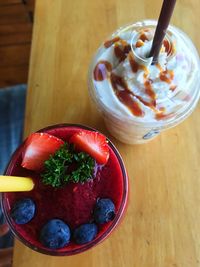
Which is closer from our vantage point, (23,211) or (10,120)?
(23,211)

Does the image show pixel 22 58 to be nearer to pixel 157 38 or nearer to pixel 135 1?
pixel 135 1

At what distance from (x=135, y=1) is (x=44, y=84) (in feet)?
1.06

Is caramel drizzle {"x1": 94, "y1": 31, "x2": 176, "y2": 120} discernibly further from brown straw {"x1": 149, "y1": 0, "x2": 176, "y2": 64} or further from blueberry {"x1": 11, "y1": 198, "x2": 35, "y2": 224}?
blueberry {"x1": 11, "y1": 198, "x2": 35, "y2": 224}

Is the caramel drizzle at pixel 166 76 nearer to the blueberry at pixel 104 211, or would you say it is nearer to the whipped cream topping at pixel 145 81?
the whipped cream topping at pixel 145 81

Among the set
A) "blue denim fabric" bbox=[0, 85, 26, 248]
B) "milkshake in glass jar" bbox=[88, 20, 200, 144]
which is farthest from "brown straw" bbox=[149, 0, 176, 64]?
"blue denim fabric" bbox=[0, 85, 26, 248]

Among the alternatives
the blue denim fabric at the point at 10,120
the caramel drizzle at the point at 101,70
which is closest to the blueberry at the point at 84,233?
the caramel drizzle at the point at 101,70

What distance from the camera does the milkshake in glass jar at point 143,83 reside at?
2.10 feet

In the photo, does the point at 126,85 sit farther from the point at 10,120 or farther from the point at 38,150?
the point at 10,120

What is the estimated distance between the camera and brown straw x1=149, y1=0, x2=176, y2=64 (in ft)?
1.70

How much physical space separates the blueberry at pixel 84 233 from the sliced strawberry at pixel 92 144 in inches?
4.3

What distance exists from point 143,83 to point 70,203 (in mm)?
254

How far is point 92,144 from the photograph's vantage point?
1.91 feet

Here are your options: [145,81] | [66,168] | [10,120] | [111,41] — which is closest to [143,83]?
[145,81]

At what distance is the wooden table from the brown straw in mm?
229
